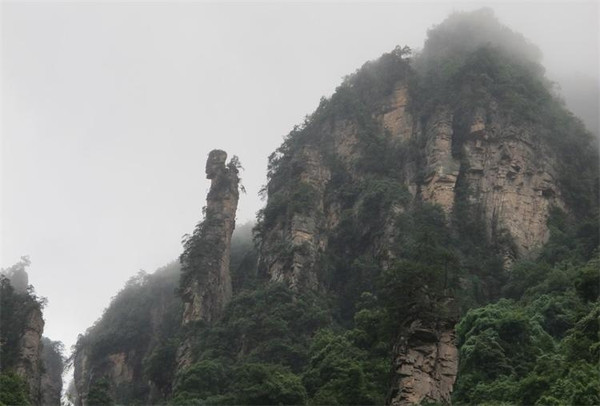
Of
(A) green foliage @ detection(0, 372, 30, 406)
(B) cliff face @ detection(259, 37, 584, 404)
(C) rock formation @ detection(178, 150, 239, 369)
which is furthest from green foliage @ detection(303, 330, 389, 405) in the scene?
(B) cliff face @ detection(259, 37, 584, 404)

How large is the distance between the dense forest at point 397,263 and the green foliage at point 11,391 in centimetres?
13


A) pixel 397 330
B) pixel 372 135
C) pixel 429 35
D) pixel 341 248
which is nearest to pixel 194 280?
pixel 341 248

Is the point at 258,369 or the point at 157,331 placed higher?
the point at 157,331

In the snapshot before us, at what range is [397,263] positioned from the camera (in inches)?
1761

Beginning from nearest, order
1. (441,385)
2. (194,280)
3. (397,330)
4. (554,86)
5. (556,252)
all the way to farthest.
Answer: (441,385)
(397,330)
(556,252)
(194,280)
(554,86)

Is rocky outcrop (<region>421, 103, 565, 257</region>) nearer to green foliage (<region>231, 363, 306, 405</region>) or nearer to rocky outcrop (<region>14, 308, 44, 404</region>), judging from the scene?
green foliage (<region>231, 363, 306, 405</region>)

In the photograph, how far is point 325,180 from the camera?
7012cm

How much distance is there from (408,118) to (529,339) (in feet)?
120

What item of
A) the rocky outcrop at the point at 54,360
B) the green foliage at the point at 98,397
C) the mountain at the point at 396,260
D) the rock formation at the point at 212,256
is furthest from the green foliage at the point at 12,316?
the rocky outcrop at the point at 54,360

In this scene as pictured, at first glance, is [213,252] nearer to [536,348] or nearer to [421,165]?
[421,165]

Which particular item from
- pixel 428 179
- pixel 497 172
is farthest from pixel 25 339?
pixel 497 172

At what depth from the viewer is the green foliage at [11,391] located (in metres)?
35.4

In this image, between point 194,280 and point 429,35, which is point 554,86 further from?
point 194,280

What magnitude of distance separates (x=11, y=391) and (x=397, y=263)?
19.3m
